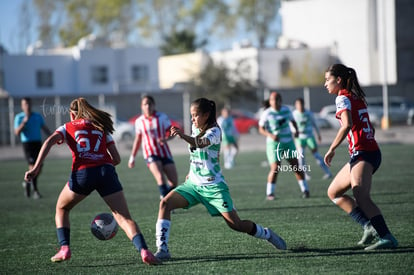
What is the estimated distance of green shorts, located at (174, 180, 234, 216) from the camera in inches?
302

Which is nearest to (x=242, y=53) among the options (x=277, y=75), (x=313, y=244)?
(x=277, y=75)

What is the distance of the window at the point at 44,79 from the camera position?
55.0 metres

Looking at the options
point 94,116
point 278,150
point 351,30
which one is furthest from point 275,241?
point 351,30

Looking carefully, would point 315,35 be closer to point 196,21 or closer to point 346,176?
point 196,21

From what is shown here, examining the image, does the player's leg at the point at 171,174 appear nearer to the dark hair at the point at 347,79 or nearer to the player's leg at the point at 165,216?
the player's leg at the point at 165,216

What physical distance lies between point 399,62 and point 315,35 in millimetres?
9802

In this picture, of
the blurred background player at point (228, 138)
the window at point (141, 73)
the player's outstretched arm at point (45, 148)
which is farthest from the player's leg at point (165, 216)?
the window at point (141, 73)

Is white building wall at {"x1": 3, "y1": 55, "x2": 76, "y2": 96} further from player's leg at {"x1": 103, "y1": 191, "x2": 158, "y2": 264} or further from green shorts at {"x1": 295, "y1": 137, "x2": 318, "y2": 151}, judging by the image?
player's leg at {"x1": 103, "y1": 191, "x2": 158, "y2": 264}

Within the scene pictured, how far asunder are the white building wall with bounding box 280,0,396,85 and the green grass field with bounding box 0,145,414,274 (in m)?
40.8

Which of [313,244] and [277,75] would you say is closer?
[313,244]

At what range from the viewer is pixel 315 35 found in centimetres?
6184

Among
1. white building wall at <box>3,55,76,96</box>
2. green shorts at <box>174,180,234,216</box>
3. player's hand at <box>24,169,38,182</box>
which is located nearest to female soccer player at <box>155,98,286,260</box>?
green shorts at <box>174,180,234,216</box>

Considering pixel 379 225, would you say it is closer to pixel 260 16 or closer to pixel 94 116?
pixel 94 116

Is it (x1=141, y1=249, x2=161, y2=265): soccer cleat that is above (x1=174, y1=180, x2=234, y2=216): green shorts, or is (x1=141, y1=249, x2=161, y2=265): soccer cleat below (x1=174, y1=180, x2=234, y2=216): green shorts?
below
